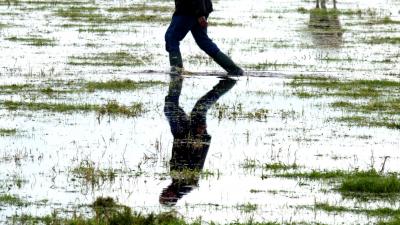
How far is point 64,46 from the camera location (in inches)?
941

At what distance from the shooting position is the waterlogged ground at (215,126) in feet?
34.3

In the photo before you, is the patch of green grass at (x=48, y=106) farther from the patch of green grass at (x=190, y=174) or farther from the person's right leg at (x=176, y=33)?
the patch of green grass at (x=190, y=174)

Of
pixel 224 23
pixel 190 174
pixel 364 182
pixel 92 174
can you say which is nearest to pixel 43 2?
pixel 224 23

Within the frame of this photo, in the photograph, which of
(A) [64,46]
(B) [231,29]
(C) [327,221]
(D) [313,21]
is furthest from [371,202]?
(D) [313,21]

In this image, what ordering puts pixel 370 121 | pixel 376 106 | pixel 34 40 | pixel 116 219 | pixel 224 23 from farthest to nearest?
pixel 224 23 → pixel 34 40 → pixel 376 106 → pixel 370 121 → pixel 116 219

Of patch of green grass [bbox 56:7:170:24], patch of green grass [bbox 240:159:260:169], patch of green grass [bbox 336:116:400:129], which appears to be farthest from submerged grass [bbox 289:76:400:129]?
patch of green grass [bbox 56:7:170:24]

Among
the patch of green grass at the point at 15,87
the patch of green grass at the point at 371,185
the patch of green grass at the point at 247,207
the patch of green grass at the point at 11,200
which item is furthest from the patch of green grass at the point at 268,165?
the patch of green grass at the point at 15,87

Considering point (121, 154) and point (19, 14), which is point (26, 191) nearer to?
point (121, 154)

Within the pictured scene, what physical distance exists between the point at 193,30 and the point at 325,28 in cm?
1129

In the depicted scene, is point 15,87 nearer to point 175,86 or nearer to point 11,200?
point 175,86

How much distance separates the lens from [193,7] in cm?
1905

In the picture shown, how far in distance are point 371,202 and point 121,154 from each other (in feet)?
10.2

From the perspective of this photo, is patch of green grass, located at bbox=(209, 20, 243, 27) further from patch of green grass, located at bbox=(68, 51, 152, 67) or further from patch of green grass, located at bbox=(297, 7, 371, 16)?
patch of green grass, located at bbox=(68, 51, 152, 67)

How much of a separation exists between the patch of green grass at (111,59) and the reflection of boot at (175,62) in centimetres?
132
